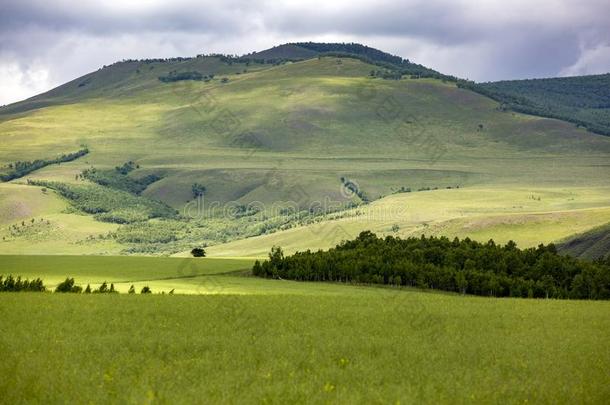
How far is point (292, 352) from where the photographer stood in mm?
29297

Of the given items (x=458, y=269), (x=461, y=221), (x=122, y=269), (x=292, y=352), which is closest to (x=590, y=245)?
(x=458, y=269)

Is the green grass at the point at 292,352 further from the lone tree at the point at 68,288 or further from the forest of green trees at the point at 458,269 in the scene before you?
the forest of green trees at the point at 458,269

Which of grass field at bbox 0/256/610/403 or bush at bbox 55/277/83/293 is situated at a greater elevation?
grass field at bbox 0/256/610/403

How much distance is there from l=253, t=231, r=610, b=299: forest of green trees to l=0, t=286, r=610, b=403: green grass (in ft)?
56.4

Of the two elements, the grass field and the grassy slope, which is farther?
the grassy slope

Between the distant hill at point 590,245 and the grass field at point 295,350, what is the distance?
34541mm

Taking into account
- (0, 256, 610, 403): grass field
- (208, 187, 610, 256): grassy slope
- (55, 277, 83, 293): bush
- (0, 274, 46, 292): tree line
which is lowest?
(208, 187, 610, 256): grassy slope

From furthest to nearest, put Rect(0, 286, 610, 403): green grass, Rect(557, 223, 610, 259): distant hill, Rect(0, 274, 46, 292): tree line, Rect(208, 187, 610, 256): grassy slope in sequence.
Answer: Rect(208, 187, 610, 256): grassy slope < Rect(557, 223, 610, 259): distant hill < Rect(0, 274, 46, 292): tree line < Rect(0, 286, 610, 403): green grass

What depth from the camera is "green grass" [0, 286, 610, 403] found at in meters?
23.8

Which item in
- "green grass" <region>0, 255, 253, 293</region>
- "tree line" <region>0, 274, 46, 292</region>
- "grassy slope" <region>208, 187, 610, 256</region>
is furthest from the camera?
"grassy slope" <region>208, 187, 610, 256</region>

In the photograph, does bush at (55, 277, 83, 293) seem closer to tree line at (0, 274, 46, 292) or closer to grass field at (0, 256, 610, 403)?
tree line at (0, 274, 46, 292)

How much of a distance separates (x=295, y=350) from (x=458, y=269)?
36756 mm

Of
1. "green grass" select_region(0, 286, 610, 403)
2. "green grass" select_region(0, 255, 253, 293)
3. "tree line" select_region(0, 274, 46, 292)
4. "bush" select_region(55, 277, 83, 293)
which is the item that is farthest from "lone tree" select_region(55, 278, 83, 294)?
"green grass" select_region(0, 286, 610, 403)

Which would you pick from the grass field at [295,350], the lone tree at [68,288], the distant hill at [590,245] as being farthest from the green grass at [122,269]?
the distant hill at [590,245]
